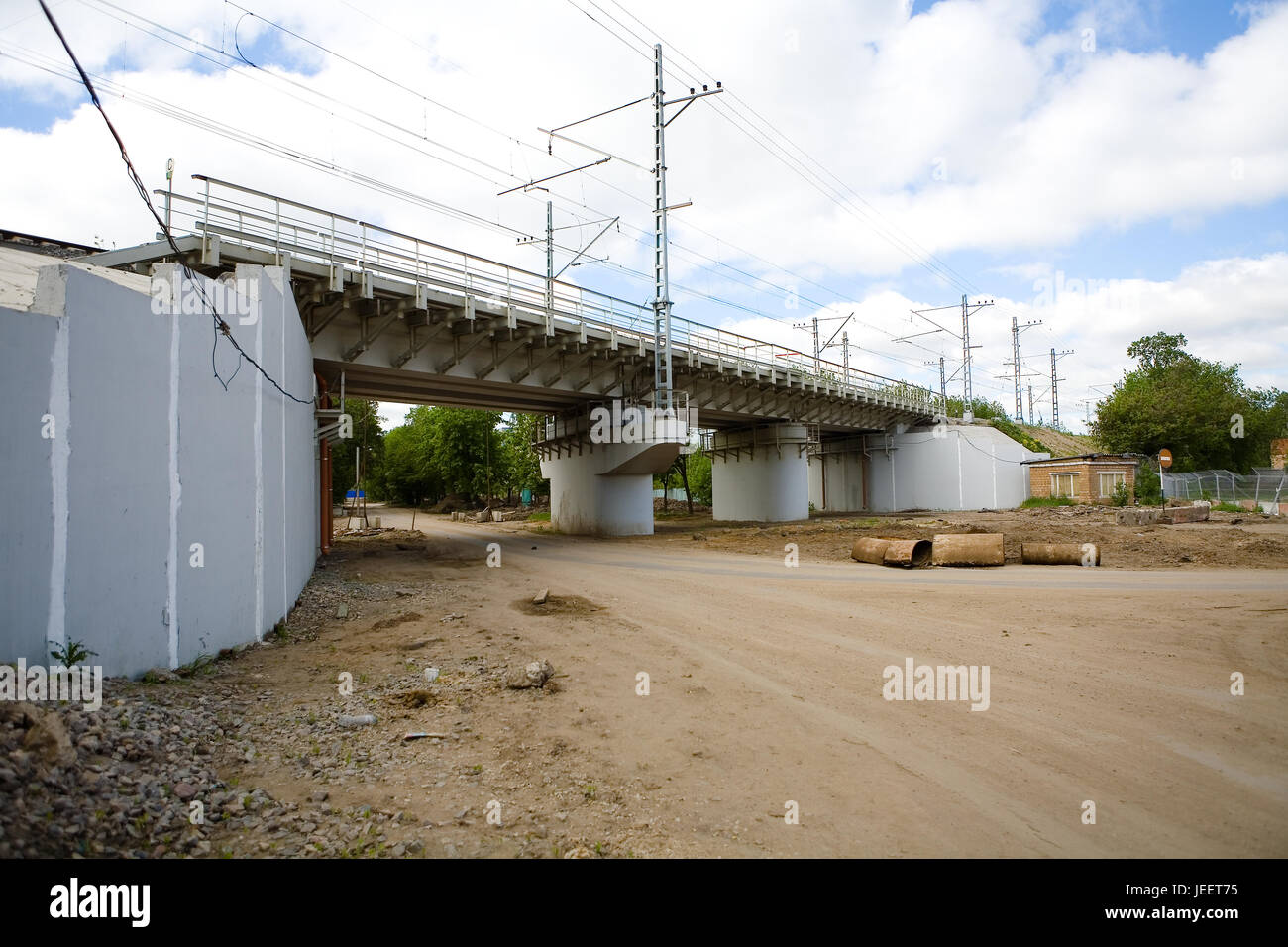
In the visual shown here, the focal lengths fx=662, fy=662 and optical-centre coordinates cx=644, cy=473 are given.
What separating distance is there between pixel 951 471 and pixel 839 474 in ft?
26.9

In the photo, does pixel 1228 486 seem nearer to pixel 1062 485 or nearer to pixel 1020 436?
pixel 1062 485

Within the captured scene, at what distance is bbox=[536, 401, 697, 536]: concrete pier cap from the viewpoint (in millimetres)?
26109

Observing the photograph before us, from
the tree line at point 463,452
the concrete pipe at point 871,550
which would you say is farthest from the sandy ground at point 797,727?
the tree line at point 463,452

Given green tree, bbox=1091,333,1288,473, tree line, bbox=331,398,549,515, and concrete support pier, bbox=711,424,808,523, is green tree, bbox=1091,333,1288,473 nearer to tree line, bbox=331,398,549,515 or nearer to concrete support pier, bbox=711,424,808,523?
concrete support pier, bbox=711,424,808,523

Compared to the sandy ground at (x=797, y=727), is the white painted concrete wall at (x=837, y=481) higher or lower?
higher

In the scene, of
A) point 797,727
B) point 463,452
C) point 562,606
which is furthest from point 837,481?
point 797,727

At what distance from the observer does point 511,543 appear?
2625 cm

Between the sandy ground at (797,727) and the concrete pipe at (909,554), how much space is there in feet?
16.2

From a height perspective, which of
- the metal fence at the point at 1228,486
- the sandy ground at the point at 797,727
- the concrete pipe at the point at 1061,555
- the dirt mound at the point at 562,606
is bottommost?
the sandy ground at the point at 797,727

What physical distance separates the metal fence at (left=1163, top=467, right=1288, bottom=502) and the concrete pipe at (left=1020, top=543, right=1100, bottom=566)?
2624cm

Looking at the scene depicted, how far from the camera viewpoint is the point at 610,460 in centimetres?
2816

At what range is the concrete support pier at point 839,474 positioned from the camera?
47375 millimetres

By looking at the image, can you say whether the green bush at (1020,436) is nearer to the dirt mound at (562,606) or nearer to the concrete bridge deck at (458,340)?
the concrete bridge deck at (458,340)
